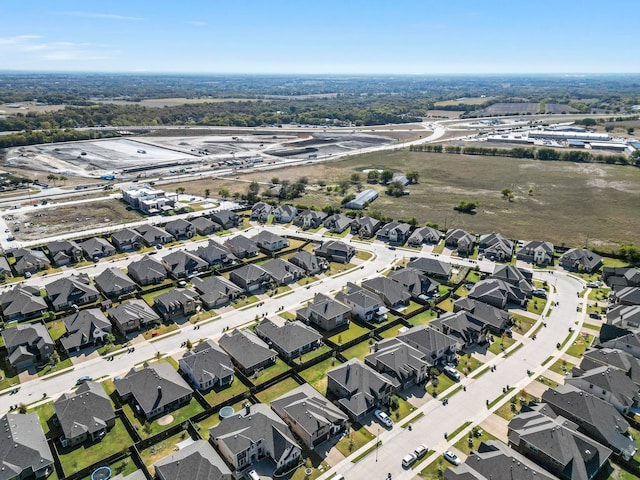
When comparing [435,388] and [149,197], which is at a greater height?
[149,197]

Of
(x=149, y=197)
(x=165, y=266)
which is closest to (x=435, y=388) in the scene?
(x=165, y=266)

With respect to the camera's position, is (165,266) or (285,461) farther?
(165,266)

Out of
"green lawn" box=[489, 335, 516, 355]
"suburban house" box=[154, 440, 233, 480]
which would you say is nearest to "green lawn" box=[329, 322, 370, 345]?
"green lawn" box=[489, 335, 516, 355]

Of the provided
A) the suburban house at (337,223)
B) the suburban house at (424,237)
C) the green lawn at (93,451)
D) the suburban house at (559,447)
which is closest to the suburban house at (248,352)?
the green lawn at (93,451)

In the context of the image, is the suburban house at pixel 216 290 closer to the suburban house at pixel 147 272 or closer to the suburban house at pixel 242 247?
the suburban house at pixel 147 272

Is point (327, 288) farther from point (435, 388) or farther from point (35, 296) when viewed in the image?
point (35, 296)

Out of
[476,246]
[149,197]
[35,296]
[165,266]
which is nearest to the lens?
[35,296]

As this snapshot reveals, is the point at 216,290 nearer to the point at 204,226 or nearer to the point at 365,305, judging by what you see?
the point at 365,305
